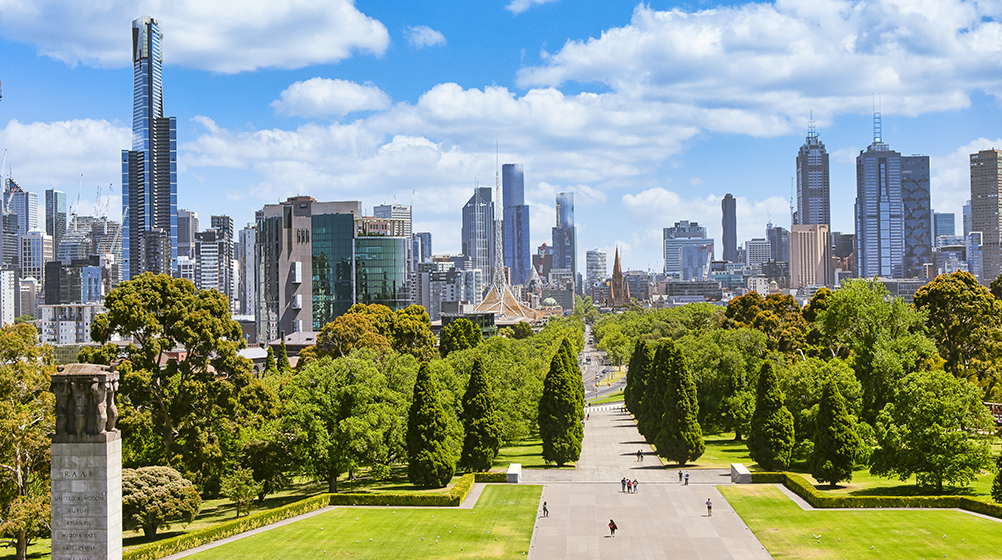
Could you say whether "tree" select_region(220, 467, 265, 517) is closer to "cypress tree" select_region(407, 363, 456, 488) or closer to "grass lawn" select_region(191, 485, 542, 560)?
"grass lawn" select_region(191, 485, 542, 560)

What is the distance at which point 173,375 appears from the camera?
4975 centimetres

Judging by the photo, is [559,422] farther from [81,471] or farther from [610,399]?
[610,399]

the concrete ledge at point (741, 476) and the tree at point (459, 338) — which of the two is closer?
the concrete ledge at point (741, 476)

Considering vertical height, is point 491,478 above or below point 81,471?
below

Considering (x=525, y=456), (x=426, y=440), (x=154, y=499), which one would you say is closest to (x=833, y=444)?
(x=426, y=440)

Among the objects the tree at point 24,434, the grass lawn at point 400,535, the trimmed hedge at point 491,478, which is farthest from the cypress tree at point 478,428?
the tree at point 24,434

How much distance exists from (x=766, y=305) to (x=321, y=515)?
7781cm

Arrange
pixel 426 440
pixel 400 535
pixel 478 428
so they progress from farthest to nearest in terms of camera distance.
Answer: pixel 478 428 < pixel 426 440 < pixel 400 535

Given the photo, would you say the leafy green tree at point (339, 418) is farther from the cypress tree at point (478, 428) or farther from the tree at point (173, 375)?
the cypress tree at point (478, 428)

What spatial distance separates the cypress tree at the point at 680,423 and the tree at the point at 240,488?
96.1 feet

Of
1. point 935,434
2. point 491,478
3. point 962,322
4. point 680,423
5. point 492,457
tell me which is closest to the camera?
point 935,434

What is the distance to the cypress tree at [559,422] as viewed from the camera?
211 feet

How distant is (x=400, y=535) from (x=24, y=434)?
18.0 m

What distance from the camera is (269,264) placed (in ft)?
539
